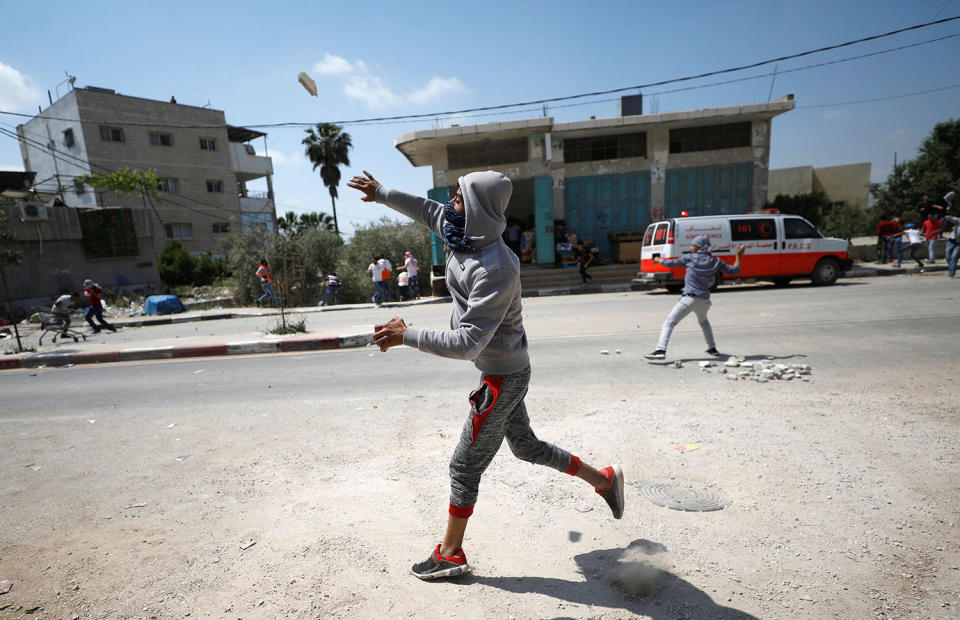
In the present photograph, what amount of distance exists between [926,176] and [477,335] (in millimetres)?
39546

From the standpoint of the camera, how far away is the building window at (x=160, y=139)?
31.1 metres

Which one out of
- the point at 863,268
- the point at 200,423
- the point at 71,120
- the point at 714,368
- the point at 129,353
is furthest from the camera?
the point at 71,120

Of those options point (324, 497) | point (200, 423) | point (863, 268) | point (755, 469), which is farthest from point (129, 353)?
point (863, 268)

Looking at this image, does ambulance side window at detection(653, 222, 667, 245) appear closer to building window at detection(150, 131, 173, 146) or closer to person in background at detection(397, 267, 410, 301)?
person in background at detection(397, 267, 410, 301)

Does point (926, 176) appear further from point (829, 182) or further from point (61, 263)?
point (61, 263)

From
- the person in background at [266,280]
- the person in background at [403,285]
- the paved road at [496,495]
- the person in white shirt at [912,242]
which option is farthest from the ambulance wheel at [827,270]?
the person in background at [266,280]

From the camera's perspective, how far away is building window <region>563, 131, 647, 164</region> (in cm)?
1936

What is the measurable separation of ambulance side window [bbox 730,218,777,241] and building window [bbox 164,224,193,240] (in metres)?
33.6

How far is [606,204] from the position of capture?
1962cm

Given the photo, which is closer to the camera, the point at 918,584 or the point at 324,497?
the point at 918,584

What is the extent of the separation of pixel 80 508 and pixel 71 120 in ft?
119

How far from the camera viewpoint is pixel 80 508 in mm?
3121

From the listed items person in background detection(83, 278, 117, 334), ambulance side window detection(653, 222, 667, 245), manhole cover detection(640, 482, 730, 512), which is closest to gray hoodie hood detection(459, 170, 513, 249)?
manhole cover detection(640, 482, 730, 512)

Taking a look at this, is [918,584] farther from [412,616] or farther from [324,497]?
[324,497]
